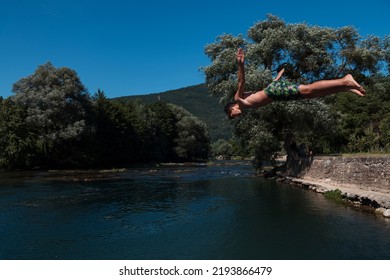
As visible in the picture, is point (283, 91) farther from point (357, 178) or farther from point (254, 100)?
point (357, 178)

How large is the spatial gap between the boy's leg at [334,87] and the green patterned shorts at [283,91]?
14 centimetres

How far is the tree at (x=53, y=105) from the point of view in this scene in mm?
47625

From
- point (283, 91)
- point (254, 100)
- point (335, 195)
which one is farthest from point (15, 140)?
point (283, 91)

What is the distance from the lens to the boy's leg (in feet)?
16.6

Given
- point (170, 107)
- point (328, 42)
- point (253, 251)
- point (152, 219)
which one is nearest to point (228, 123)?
point (328, 42)

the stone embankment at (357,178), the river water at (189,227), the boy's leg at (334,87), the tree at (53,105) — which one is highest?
the tree at (53,105)

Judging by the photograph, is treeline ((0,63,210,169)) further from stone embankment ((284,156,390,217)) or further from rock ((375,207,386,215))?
rock ((375,207,386,215))

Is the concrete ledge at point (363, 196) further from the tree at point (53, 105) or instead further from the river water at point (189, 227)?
the tree at point (53, 105)

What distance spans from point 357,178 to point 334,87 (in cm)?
1722

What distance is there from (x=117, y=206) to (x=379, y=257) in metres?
13.1

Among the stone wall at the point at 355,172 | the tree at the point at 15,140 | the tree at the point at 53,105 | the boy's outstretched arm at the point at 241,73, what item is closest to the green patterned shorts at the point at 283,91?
the boy's outstretched arm at the point at 241,73

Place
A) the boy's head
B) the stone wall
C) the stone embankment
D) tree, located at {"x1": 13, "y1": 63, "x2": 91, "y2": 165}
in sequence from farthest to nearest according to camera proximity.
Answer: tree, located at {"x1": 13, "y1": 63, "x2": 91, "y2": 165} → the stone wall → the stone embankment → the boy's head

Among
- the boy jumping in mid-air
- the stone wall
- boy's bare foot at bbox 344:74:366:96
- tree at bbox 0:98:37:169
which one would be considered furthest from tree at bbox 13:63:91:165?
boy's bare foot at bbox 344:74:366:96

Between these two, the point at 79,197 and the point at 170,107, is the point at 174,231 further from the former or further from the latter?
the point at 170,107
